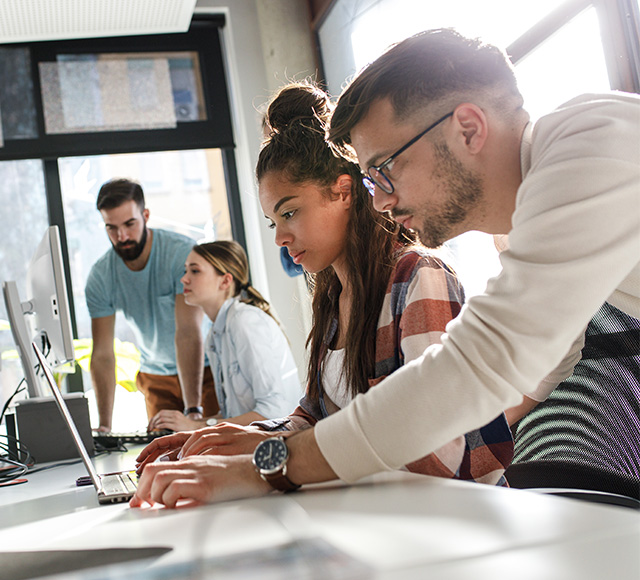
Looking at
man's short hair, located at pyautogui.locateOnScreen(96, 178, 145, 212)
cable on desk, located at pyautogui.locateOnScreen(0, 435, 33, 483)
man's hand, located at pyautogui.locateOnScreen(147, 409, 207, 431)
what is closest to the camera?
cable on desk, located at pyautogui.locateOnScreen(0, 435, 33, 483)

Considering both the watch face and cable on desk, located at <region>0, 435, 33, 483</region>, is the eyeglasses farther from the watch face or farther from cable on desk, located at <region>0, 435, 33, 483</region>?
cable on desk, located at <region>0, 435, 33, 483</region>

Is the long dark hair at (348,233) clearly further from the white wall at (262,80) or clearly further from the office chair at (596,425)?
the white wall at (262,80)

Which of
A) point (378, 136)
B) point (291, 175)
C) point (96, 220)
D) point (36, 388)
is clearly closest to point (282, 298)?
point (96, 220)

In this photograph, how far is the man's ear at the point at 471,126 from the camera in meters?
1.03

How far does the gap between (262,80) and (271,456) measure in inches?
144

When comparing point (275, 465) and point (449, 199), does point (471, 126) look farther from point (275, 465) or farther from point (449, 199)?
point (275, 465)

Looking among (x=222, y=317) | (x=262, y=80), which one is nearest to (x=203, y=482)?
(x=222, y=317)

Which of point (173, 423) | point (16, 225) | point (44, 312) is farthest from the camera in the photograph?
point (16, 225)

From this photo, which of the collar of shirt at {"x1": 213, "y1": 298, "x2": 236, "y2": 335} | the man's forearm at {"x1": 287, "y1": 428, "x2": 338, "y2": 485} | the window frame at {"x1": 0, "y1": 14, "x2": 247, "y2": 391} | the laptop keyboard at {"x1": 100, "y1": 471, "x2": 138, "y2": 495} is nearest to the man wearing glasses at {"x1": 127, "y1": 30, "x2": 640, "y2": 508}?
the man's forearm at {"x1": 287, "y1": 428, "x2": 338, "y2": 485}

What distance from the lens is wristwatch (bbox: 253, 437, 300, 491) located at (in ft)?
2.50

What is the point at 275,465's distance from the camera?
762 millimetres

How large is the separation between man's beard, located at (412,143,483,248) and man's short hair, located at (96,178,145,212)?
282cm

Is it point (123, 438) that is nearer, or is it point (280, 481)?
point (280, 481)

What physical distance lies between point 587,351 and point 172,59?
368 cm
